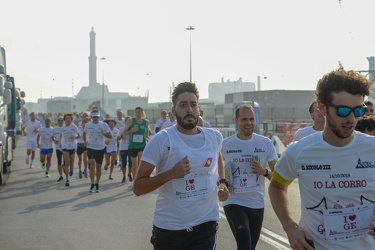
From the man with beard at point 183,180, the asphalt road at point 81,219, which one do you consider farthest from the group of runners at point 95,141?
the man with beard at point 183,180

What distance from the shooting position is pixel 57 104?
164m

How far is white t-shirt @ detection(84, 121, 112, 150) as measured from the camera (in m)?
16.0

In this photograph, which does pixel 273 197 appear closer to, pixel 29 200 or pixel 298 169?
pixel 298 169

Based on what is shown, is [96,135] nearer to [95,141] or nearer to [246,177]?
[95,141]

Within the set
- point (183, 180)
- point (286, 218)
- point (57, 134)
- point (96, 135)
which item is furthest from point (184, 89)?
point (57, 134)

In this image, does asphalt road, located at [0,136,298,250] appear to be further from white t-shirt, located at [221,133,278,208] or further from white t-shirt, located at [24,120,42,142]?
white t-shirt, located at [24,120,42,142]

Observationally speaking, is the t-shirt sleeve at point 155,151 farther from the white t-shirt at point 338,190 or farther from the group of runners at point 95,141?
the group of runners at point 95,141

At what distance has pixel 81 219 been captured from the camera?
37.6ft

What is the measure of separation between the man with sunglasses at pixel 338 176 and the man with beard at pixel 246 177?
9.30 ft

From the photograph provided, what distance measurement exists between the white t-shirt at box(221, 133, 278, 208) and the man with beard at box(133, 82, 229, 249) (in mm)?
1397

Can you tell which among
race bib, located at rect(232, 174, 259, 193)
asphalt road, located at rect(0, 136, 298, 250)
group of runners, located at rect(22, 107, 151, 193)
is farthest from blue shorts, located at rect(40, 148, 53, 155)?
race bib, located at rect(232, 174, 259, 193)

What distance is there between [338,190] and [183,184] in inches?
68.6

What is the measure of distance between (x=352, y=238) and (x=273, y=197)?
21.1 inches

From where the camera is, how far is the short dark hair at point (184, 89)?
5.64 m
